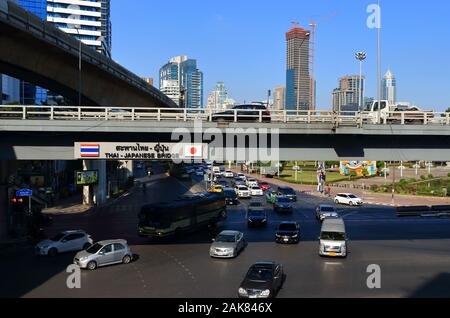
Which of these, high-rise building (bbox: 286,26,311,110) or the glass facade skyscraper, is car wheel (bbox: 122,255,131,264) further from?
high-rise building (bbox: 286,26,311,110)

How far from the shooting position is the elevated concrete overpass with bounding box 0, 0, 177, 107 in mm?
32094

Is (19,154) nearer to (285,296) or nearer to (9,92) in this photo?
(285,296)

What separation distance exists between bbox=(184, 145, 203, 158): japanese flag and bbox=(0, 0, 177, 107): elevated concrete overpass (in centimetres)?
1586

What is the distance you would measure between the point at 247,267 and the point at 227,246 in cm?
254

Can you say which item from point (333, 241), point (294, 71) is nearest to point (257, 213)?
point (333, 241)

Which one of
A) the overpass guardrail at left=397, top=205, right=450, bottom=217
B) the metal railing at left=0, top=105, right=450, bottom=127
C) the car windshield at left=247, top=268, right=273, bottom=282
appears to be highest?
the metal railing at left=0, top=105, right=450, bottom=127

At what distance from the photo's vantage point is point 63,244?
26594 mm

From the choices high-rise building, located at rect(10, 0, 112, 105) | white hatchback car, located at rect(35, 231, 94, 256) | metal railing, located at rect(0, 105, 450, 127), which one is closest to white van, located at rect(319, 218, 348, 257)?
metal railing, located at rect(0, 105, 450, 127)

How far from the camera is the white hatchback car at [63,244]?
84.9 ft

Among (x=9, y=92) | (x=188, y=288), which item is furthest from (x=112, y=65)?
(x=9, y=92)

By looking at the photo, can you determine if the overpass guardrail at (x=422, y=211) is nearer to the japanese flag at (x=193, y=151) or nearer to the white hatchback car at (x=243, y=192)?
the white hatchback car at (x=243, y=192)

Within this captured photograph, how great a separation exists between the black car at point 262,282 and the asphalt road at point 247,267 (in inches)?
26.4

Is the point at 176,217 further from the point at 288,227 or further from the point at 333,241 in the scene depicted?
the point at 333,241

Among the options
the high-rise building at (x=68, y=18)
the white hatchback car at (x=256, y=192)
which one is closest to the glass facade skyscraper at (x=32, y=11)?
the high-rise building at (x=68, y=18)
